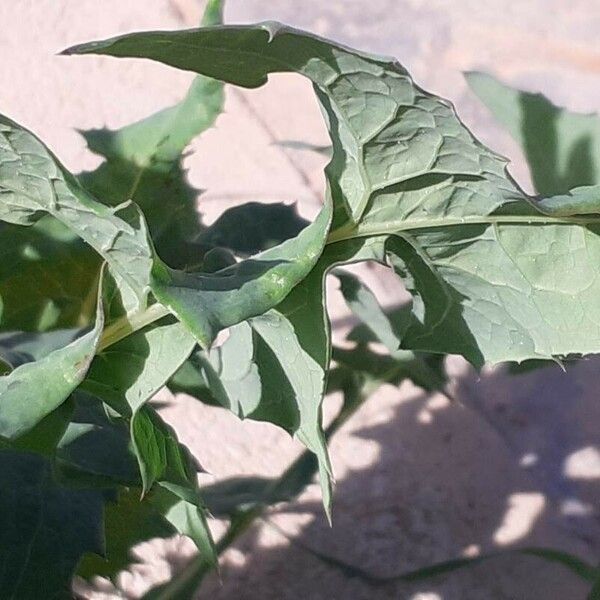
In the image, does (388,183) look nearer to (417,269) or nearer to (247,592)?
(417,269)

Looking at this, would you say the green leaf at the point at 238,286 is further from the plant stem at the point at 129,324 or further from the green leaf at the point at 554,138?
the green leaf at the point at 554,138

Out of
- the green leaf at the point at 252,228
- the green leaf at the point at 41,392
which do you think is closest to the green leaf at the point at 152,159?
the green leaf at the point at 252,228

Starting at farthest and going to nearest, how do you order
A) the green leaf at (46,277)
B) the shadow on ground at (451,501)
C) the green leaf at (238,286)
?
the shadow on ground at (451,501) < the green leaf at (46,277) < the green leaf at (238,286)

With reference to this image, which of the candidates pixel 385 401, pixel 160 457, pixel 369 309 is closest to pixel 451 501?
pixel 385 401

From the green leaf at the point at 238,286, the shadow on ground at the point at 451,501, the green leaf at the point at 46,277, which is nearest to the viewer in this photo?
the green leaf at the point at 238,286

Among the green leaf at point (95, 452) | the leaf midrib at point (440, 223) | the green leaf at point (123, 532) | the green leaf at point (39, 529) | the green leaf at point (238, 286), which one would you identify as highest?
the green leaf at point (238, 286)

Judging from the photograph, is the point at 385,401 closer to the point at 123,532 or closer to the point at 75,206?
the point at 123,532
